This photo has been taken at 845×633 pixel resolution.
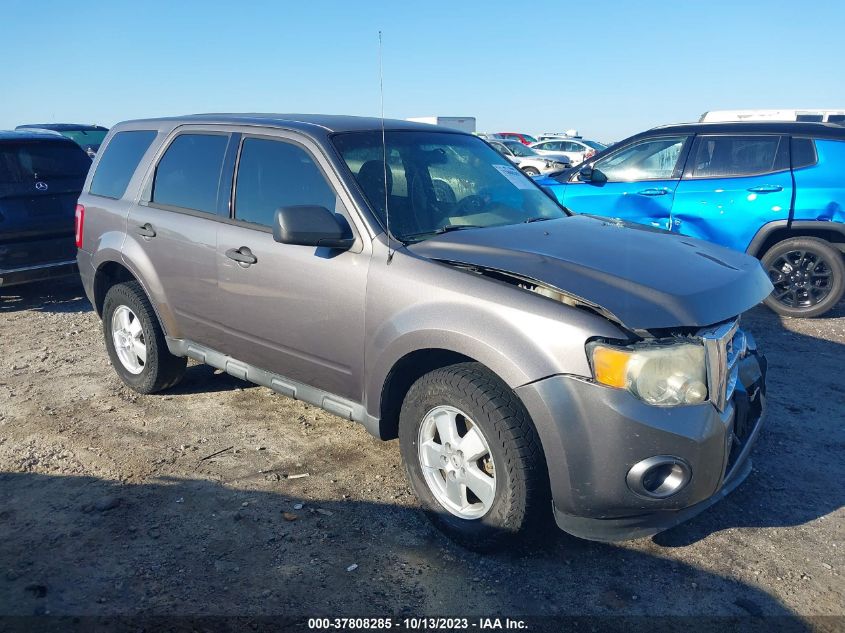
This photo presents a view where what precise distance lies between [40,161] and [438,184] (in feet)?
18.2

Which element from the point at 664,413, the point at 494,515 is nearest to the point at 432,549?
the point at 494,515

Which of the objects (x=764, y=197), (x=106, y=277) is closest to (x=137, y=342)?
(x=106, y=277)

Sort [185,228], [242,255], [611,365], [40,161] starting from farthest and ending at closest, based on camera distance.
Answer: [40,161] < [185,228] < [242,255] < [611,365]

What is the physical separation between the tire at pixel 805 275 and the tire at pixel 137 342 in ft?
17.9

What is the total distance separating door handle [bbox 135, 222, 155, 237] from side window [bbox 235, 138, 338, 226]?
0.80m

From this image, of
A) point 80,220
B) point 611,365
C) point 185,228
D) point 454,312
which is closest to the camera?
point 611,365

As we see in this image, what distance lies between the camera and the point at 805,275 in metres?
6.67

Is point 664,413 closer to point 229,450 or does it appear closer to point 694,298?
point 694,298

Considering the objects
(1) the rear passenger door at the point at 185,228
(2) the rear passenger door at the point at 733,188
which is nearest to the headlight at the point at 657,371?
(1) the rear passenger door at the point at 185,228

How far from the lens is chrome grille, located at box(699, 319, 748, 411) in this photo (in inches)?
106

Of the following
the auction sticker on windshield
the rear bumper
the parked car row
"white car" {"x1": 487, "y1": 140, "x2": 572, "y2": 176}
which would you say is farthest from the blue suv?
"white car" {"x1": 487, "y1": 140, "x2": 572, "y2": 176}

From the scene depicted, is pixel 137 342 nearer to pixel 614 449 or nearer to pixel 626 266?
pixel 626 266

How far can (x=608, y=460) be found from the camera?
2578 millimetres

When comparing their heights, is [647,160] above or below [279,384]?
above
